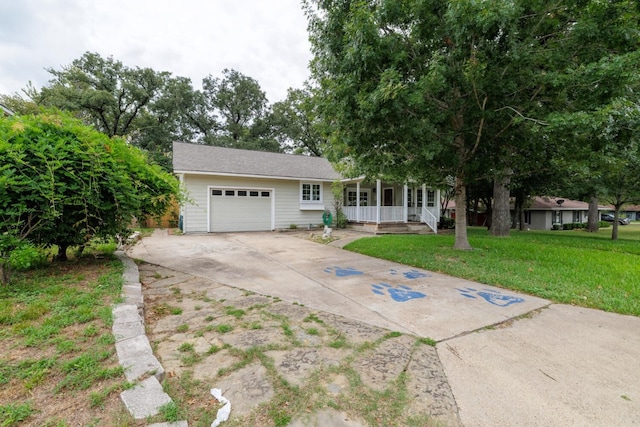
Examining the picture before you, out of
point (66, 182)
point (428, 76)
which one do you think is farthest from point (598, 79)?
point (66, 182)

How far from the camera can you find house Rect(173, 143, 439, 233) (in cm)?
1277

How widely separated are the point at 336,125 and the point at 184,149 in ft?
33.9

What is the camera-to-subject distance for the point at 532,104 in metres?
6.05

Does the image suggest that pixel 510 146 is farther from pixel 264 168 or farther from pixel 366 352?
pixel 264 168

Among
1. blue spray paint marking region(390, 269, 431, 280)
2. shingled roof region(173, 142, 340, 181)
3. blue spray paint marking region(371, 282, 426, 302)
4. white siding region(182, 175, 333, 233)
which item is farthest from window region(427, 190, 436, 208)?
blue spray paint marking region(371, 282, 426, 302)

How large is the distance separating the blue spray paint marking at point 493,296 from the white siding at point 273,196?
10148 millimetres

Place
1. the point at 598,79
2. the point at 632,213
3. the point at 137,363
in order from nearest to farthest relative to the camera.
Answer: the point at 137,363 < the point at 598,79 < the point at 632,213

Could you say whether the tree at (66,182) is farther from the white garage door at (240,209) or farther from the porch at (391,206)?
the porch at (391,206)

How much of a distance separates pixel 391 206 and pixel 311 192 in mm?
4398

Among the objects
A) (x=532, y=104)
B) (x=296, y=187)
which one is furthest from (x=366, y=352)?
(x=296, y=187)

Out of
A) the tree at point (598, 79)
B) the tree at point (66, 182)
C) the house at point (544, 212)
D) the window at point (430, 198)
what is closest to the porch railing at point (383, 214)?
the window at point (430, 198)

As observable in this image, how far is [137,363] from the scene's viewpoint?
2.17 metres

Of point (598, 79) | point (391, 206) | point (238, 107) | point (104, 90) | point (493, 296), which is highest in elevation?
point (238, 107)

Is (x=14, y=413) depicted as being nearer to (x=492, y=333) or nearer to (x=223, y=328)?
(x=223, y=328)
